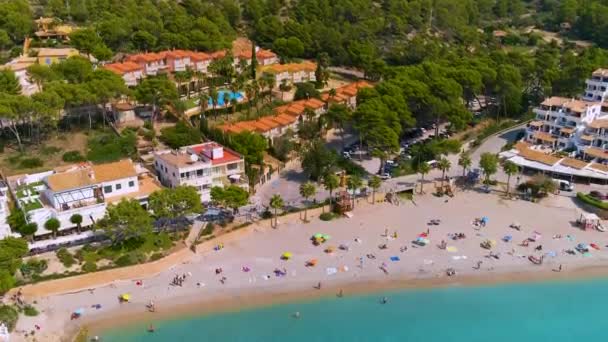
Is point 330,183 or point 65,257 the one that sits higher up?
point 330,183

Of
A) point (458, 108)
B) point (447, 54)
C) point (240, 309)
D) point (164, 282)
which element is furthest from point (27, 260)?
point (447, 54)

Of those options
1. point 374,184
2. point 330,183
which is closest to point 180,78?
point 330,183

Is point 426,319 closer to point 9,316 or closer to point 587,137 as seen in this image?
point 9,316

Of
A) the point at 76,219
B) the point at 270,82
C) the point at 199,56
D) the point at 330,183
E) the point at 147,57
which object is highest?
the point at 147,57

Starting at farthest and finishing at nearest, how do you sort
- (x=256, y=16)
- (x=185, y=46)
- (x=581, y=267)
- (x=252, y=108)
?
1. (x=256, y=16)
2. (x=185, y=46)
3. (x=252, y=108)
4. (x=581, y=267)

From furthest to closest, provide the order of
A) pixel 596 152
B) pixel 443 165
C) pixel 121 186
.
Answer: pixel 596 152
pixel 443 165
pixel 121 186

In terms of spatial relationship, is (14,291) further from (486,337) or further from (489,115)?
(489,115)

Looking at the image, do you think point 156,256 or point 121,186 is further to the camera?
point 121,186
